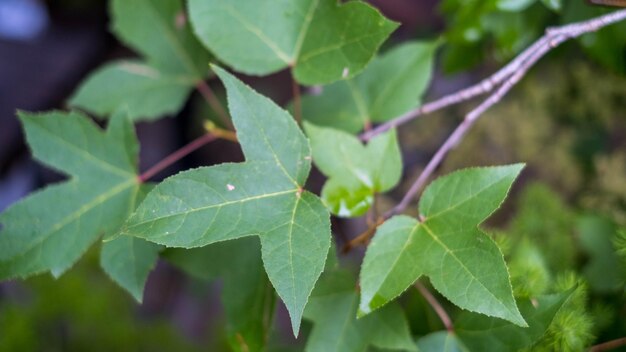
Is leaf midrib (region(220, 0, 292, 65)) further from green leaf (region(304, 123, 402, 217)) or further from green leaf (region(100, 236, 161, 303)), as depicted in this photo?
green leaf (region(100, 236, 161, 303))

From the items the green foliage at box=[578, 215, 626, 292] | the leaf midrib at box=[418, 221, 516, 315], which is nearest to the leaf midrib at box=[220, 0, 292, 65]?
the leaf midrib at box=[418, 221, 516, 315]

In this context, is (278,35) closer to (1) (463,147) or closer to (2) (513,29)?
(2) (513,29)

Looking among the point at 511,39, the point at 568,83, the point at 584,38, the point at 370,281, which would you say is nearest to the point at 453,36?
the point at 511,39

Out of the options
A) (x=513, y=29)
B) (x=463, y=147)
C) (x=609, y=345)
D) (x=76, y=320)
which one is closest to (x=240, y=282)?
(x=609, y=345)

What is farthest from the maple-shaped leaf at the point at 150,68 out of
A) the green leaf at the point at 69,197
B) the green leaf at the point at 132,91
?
the green leaf at the point at 69,197

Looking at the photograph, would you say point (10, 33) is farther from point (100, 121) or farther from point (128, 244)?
point (128, 244)

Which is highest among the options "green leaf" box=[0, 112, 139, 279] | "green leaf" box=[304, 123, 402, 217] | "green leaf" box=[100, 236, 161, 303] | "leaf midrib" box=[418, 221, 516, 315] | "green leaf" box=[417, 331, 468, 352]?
"green leaf" box=[304, 123, 402, 217]

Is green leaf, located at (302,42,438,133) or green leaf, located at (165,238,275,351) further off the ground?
green leaf, located at (302,42,438,133)
